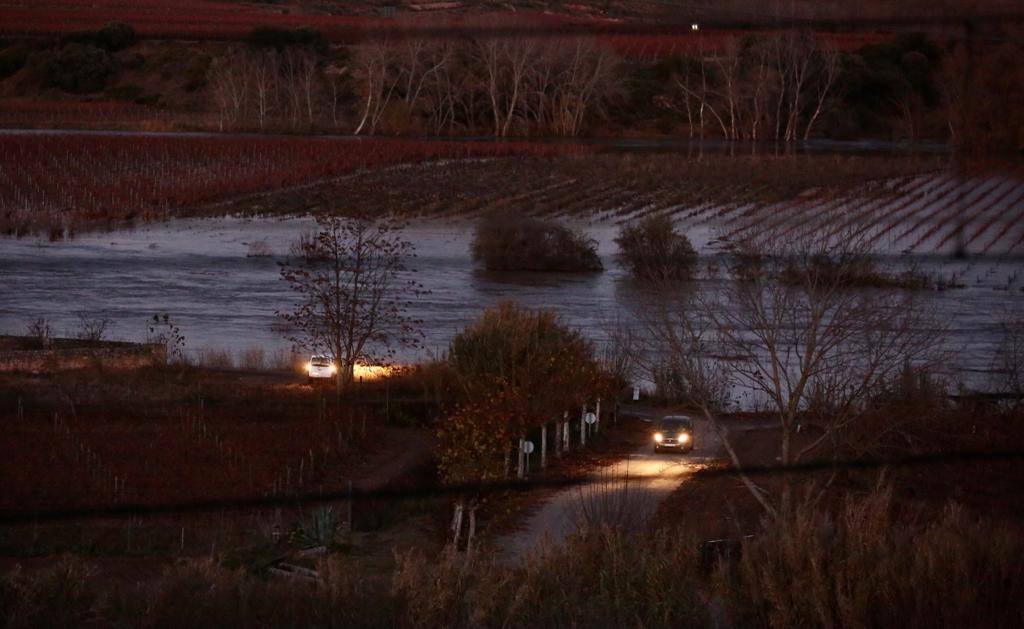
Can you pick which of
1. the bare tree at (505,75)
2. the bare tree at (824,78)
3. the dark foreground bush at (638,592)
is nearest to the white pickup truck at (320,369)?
the bare tree at (505,75)

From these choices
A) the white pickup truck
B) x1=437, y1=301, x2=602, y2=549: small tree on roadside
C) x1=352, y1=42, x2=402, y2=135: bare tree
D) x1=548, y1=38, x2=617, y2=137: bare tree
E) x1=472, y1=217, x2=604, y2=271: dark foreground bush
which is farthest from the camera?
x1=472, y1=217, x2=604, y2=271: dark foreground bush

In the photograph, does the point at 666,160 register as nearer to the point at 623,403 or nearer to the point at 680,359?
the point at 623,403

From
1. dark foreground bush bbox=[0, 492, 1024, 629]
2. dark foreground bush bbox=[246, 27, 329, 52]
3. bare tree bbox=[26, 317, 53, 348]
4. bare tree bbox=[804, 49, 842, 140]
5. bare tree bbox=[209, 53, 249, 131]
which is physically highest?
bare tree bbox=[804, 49, 842, 140]

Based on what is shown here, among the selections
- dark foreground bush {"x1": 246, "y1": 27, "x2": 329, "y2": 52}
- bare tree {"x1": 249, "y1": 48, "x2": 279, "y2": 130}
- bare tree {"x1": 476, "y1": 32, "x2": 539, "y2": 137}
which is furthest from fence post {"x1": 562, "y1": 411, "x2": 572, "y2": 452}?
bare tree {"x1": 476, "y1": 32, "x2": 539, "y2": 137}

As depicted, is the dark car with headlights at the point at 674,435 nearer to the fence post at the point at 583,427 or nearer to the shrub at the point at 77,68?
the fence post at the point at 583,427

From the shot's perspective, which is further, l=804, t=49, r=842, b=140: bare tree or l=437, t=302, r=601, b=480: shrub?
l=804, t=49, r=842, b=140: bare tree

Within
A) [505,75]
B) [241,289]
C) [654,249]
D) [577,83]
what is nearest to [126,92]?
[505,75]

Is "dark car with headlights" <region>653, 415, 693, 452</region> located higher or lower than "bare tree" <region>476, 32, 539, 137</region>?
lower

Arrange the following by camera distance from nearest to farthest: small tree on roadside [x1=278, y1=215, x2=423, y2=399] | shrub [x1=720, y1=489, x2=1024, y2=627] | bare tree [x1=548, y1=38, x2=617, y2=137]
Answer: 1. shrub [x1=720, y1=489, x2=1024, y2=627]
2. small tree on roadside [x1=278, y1=215, x2=423, y2=399]
3. bare tree [x1=548, y1=38, x2=617, y2=137]

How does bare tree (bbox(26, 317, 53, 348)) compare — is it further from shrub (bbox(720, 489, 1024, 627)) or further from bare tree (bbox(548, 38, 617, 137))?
shrub (bbox(720, 489, 1024, 627))
